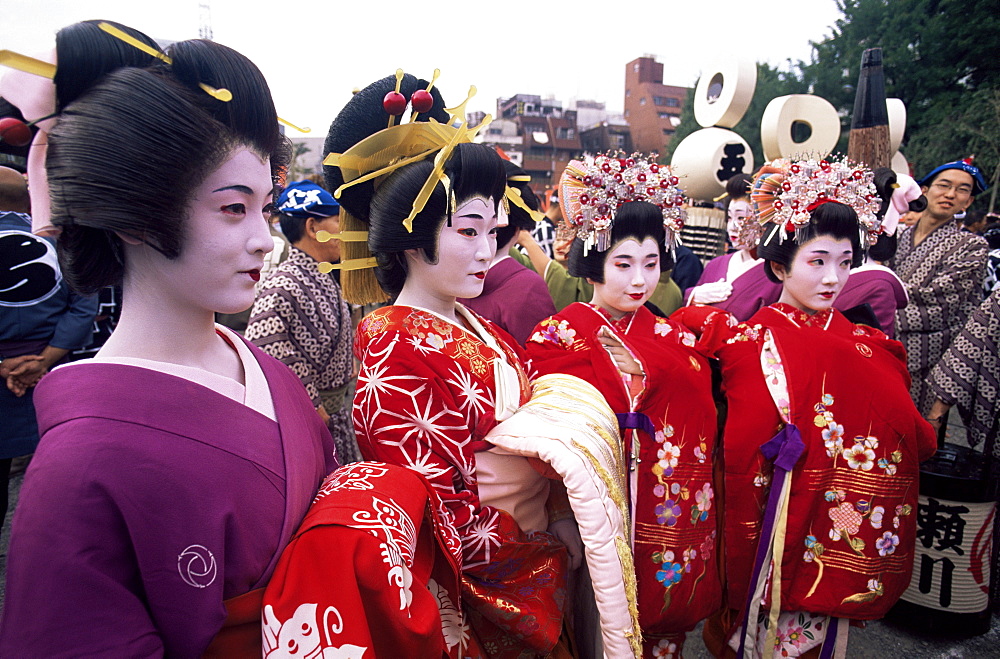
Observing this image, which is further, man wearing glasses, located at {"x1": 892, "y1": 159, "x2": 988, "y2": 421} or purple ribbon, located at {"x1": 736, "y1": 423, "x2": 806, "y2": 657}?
man wearing glasses, located at {"x1": 892, "y1": 159, "x2": 988, "y2": 421}

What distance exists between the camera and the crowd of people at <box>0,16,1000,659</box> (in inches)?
37.9

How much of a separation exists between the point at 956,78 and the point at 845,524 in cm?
2134

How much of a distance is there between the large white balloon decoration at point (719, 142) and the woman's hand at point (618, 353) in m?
4.87

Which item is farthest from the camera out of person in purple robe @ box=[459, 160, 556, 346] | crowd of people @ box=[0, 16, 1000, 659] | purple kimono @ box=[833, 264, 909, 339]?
person in purple robe @ box=[459, 160, 556, 346]

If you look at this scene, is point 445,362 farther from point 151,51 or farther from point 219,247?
point 151,51

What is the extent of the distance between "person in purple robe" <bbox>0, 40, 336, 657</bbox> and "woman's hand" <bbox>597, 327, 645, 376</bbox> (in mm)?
1423

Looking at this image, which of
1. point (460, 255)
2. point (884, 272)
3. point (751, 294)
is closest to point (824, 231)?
point (751, 294)

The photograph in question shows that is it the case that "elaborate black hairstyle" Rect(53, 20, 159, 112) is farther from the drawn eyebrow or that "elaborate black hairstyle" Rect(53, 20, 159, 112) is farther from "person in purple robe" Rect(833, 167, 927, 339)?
"person in purple robe" Rect(833, 167, 927, 339)

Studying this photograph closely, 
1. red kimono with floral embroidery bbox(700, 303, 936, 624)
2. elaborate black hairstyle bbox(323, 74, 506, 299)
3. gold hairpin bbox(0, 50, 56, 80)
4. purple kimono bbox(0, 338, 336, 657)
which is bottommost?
red kimono with floral embroidery bbox(700, 303, 936, 624)

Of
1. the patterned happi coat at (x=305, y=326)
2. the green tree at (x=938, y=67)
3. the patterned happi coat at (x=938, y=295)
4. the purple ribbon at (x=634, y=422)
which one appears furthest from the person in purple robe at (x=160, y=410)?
the green tree at (x=938, y=67)

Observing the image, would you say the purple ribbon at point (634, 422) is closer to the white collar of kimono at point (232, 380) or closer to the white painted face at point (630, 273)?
the white painted face at point (630, 273)

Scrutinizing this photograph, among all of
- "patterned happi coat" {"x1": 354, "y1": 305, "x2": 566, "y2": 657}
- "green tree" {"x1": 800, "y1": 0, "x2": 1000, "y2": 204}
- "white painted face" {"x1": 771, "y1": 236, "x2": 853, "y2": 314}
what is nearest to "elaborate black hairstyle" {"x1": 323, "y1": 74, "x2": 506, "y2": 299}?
"patterned happi coat" {"x1": 354, "y1": 305, "x2": 566, "y2": 657}

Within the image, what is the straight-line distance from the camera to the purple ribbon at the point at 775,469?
2264 millimetres

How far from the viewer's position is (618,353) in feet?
7.75
